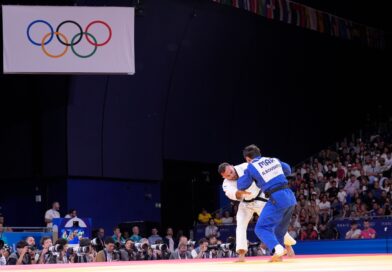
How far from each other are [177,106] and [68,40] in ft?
24.5

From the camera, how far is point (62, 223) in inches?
922

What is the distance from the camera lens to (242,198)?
1367cm

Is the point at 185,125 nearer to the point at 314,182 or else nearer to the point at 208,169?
the point at 208,169

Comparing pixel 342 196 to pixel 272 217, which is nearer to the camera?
pixel 272 217

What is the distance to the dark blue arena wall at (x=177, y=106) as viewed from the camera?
27.8 m

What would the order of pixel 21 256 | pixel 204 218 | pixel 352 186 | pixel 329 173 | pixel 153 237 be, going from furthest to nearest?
pixel 204 218 → pixel 329 173 → pixel 352 186 → pixel 153 237 → pixel 21 256

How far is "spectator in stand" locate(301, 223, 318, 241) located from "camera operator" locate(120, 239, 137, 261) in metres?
5.58

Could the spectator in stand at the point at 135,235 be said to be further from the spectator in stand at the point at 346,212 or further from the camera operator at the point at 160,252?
the spectator in stand at the point at 346,212

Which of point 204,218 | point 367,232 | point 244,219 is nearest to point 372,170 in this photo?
point 367,232

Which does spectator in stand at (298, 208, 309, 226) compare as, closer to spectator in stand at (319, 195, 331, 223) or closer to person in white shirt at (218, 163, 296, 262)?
spectator in stand at (319, 195, 331, 223)

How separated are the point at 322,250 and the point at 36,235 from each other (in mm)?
7427

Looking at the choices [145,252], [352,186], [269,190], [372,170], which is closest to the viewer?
[269,190]

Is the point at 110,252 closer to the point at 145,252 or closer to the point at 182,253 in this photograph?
the point at 145,252

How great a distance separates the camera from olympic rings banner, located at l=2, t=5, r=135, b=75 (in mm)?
22844
